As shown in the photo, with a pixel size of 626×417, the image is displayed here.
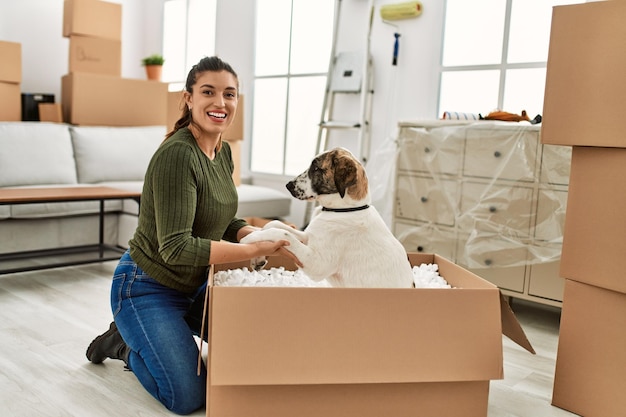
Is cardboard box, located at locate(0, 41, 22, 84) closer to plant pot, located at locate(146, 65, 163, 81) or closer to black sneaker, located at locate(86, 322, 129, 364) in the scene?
plant pot, located at locate(146, 65, 163, 81)

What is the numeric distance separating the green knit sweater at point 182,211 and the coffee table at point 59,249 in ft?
4.70

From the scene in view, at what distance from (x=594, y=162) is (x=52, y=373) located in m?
1.94

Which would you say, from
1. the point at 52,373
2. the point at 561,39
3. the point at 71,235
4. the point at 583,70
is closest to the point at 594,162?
the point at 583,70

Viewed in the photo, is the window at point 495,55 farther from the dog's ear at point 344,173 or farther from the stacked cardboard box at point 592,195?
the dog's ear at point 344,173

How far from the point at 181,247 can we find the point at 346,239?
1.56 ft

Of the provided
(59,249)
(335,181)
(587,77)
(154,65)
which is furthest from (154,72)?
(587,77)

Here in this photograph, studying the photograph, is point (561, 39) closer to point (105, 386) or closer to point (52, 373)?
point (105, 386)

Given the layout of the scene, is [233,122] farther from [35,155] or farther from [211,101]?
[211,101]

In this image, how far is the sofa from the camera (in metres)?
3.69

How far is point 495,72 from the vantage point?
12.1 ft

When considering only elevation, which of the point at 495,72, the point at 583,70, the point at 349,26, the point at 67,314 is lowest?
the point at 67,314

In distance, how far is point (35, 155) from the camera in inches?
160

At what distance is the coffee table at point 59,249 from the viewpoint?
3.07 meters

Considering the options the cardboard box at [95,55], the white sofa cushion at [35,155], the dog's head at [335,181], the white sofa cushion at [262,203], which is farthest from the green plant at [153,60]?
the dog's head at [335,181]
